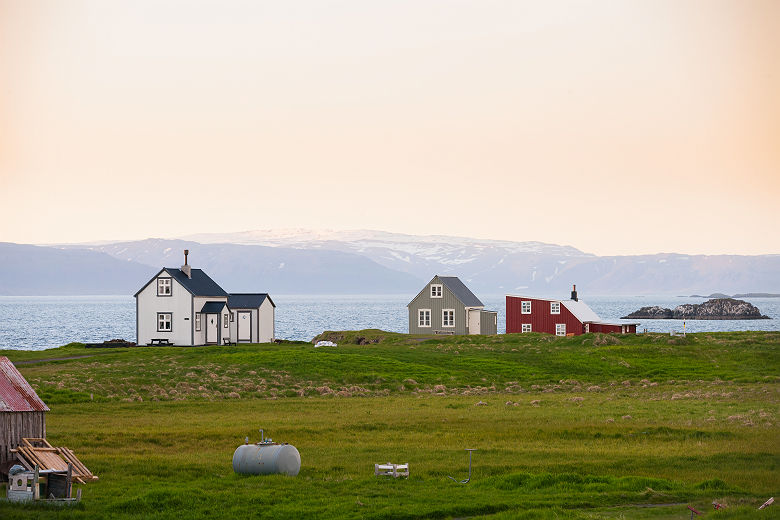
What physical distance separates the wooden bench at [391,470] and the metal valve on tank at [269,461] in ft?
7.29

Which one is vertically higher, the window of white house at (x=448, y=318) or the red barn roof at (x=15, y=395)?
the window of white house at (x=448, y=318)

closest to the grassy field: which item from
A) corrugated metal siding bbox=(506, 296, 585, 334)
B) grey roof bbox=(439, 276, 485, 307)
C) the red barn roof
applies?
the red barn roof

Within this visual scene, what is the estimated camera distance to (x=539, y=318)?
92.4 m

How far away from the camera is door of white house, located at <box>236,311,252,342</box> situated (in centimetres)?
8681

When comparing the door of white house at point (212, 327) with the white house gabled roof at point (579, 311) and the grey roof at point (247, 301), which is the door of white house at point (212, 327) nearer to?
the grey roof at point (247, 301)

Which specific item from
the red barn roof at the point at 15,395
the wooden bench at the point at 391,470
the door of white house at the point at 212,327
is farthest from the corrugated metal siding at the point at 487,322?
the red barn roof at the point at 15,395

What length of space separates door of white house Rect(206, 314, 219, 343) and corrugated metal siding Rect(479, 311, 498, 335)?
2546cm

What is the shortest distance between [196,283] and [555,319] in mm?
33357

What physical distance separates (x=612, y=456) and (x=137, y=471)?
48.4 ft

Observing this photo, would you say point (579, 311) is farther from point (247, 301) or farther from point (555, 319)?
point (247, 301)

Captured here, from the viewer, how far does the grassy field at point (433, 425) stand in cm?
2361

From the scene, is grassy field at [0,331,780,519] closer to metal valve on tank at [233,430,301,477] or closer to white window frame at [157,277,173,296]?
metal valve on tank at [233,430,301,477]

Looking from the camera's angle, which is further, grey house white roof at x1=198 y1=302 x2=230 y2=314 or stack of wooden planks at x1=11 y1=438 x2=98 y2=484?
grey house white roof at x1=198 y1=302 x2=230 y2=314

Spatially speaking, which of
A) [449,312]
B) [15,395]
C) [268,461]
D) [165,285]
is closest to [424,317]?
[449,312]
